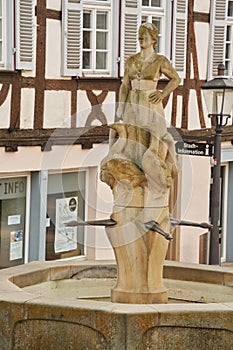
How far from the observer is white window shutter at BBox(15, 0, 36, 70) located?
17.3 metres

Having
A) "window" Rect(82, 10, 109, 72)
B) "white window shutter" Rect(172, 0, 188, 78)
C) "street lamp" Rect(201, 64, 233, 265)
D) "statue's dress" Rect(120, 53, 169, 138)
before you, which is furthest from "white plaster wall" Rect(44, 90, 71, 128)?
"statue's dress" Rect(120, 53, 169, 138)

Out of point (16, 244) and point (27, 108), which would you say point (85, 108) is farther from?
point (16, 244)

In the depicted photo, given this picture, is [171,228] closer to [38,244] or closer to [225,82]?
[225,82]

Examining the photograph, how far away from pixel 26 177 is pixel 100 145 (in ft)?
5.44

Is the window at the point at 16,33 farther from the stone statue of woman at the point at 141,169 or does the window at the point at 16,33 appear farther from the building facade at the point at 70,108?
the stone statue of woman at the point at 141,169

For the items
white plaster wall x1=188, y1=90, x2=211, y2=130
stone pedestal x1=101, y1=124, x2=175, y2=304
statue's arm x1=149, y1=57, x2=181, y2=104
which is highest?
statue's arm x1=149, y1=57, x2=181, y2=104

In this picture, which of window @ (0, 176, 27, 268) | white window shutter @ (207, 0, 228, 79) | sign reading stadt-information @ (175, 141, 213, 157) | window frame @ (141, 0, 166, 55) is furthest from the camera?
white window shutter @ (207, 0, 228, 79)

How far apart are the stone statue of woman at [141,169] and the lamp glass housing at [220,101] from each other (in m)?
3.67

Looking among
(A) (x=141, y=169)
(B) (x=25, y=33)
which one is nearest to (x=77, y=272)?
(A) (x=141, y=169)

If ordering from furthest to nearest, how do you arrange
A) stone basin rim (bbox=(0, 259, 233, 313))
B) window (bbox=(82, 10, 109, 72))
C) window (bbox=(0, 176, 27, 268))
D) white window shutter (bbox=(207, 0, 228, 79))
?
white window shutter (bbox=(207, 0, 228, 79)), window (bbox=(82, 10, 109, 72)), window (bbox=(0, 176, 27, 268)), stone basin rim (bbox=(0, 259, 233, 313))

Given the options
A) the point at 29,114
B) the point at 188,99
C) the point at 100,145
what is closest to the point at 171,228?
the point at 29,114

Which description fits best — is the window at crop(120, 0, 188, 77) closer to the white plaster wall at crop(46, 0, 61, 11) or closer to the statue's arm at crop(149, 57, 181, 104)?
the white plaster wall at crop(46, 0, 61, 11)

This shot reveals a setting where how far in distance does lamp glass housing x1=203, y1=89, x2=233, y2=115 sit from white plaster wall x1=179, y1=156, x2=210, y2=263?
582 cm

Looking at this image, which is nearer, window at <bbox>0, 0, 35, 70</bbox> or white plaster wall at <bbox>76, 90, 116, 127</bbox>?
window at <bbox>0, 0, 35, 70</bbox>
